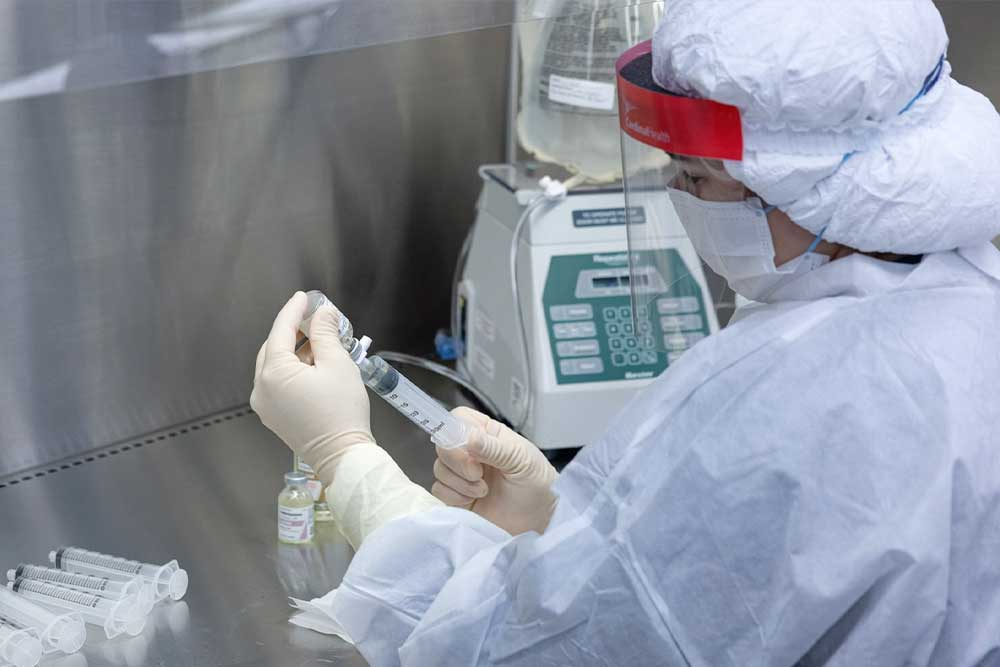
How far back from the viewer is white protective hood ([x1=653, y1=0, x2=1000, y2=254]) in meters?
0.86

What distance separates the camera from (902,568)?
2.81 ft

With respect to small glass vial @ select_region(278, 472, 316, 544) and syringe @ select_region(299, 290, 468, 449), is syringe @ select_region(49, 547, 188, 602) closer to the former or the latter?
small glass vial @ select_region(278, 472, 316, 544)

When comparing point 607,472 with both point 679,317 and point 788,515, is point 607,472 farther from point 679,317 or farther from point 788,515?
point 679,317

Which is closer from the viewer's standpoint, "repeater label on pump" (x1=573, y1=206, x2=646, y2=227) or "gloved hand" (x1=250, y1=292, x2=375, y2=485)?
"gloved hand" (x1=250, y1=292, x2=375, y2=485)

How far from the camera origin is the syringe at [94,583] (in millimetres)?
1292

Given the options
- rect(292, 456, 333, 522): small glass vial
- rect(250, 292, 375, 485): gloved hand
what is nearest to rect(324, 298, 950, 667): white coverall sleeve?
rect(250, 292, 375, 485): gloved hand

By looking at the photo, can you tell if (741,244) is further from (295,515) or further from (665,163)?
(295,515)

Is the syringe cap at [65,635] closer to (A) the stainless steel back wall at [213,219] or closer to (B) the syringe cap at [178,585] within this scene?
(B) the syringe cap at [178,585]

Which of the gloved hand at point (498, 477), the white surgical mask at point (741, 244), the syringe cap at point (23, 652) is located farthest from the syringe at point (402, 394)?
the syringe cap at point (23, 652)

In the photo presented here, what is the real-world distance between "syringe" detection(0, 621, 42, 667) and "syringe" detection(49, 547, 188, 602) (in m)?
0.14

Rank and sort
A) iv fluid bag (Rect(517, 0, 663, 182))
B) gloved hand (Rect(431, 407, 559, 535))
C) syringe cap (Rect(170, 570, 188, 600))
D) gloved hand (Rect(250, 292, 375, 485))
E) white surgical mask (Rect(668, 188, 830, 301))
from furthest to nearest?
1. iv fluid bag (Rect(517, 0, 663, 182))
2. syringe cap (Rect(170, 570, 188, 600))
3. gloved hand (Rect(431, 407, 559, 535))
4. gloved hand (Rect(250, 292, 375, 485))
5. white surgical mask (Rect(668, 188, 830, 301))

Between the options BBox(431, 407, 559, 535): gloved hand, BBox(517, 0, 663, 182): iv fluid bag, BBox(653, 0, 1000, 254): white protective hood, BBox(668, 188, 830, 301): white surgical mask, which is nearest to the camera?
BBox(653, 0, 1000, 254): white protective hood

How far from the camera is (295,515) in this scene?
1462mm

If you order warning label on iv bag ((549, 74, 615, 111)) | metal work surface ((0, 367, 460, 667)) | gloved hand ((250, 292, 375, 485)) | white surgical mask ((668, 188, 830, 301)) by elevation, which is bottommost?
metal work surface ((0, 367, 460, 667))
